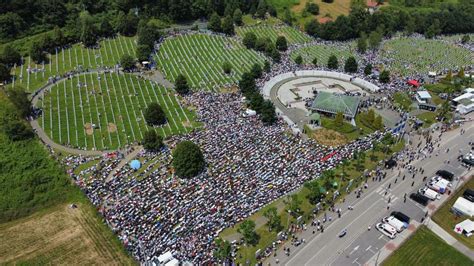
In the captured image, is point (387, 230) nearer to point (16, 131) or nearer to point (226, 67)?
point (226, 67)

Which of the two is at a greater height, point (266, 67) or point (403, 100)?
point (403, 100)

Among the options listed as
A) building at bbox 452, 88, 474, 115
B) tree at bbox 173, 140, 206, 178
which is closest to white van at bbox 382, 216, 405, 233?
tree at bbox 173, 140, 206, 178

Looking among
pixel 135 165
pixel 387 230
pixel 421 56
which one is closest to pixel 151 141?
pixel 135 165

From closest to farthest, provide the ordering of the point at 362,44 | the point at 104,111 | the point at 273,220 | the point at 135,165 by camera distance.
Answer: the point at 273,220
the point at 135,165
the point at 104,111
the point at 362,44

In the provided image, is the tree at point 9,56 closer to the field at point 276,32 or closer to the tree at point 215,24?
the tree at point 215,24

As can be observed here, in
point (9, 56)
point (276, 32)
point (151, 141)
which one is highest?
point (151, 141)
